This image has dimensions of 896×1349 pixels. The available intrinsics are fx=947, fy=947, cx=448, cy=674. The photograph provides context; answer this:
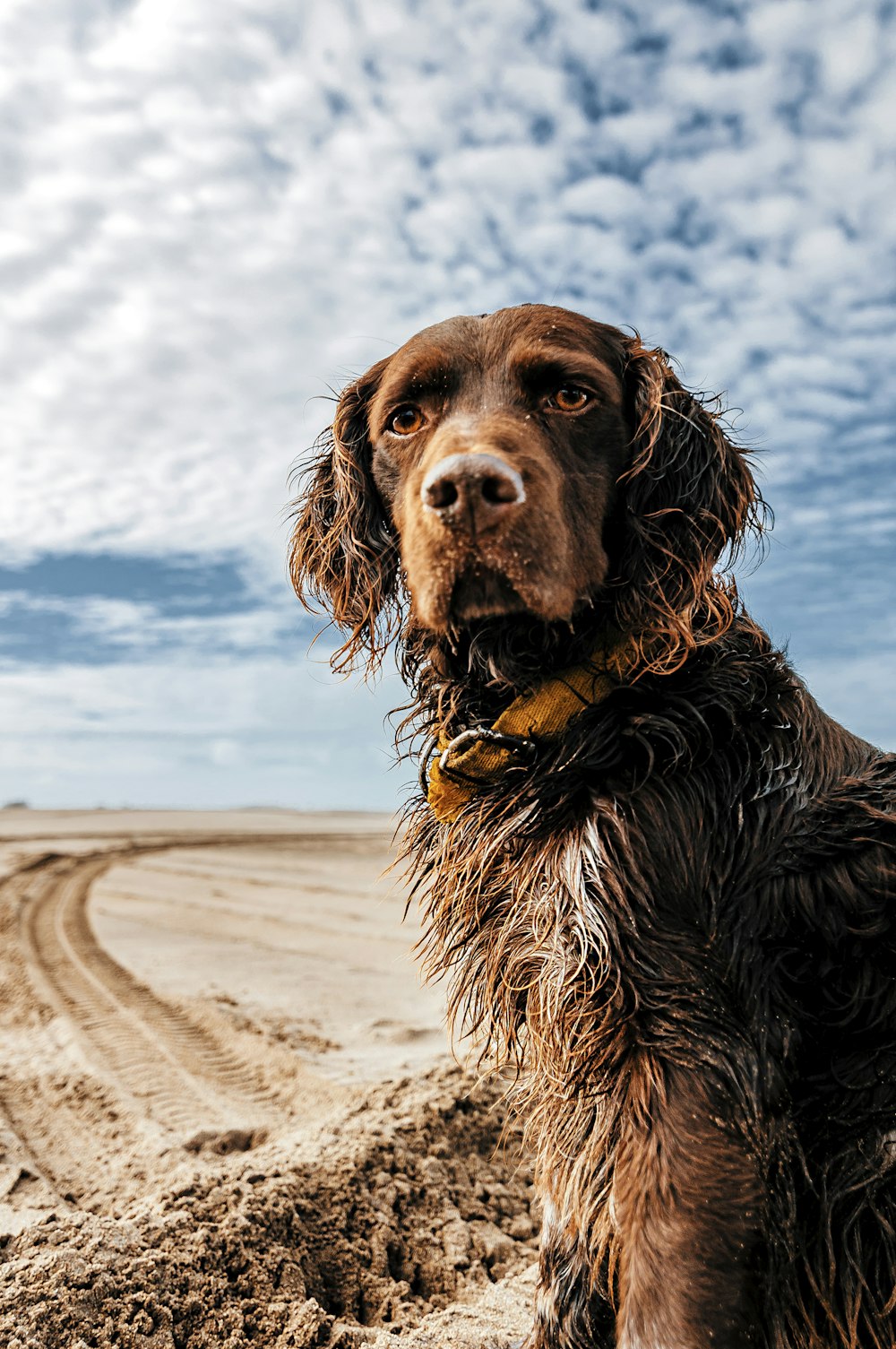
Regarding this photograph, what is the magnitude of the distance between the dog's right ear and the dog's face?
0.14 metres

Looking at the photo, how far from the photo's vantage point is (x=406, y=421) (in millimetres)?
2730

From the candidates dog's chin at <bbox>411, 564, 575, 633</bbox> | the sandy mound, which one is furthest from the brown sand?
dog's chin at <bbox>411, 564, 575, 633</bbox>

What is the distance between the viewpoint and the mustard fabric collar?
2.36 meters

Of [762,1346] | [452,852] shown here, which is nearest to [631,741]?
[452,852]

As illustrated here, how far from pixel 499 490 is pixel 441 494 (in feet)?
0.43

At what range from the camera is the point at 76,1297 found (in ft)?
8.46

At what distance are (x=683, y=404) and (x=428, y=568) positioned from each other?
1012 mm

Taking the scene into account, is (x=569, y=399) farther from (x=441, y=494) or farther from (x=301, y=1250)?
(x=301, y=1250)

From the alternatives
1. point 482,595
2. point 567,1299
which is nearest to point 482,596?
point 482,595

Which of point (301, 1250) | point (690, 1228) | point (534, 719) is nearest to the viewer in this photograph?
point (690, 1228)

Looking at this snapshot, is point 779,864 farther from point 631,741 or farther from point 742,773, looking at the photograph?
point 631,741

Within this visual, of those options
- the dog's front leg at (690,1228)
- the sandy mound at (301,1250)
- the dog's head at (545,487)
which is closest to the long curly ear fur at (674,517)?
the dog's head at (545,487)

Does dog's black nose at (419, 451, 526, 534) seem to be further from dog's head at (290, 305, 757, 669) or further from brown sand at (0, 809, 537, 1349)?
brown sand at (0, 809, 537, 1349)

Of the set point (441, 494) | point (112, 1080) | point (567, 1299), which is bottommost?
point (112, 1080)
